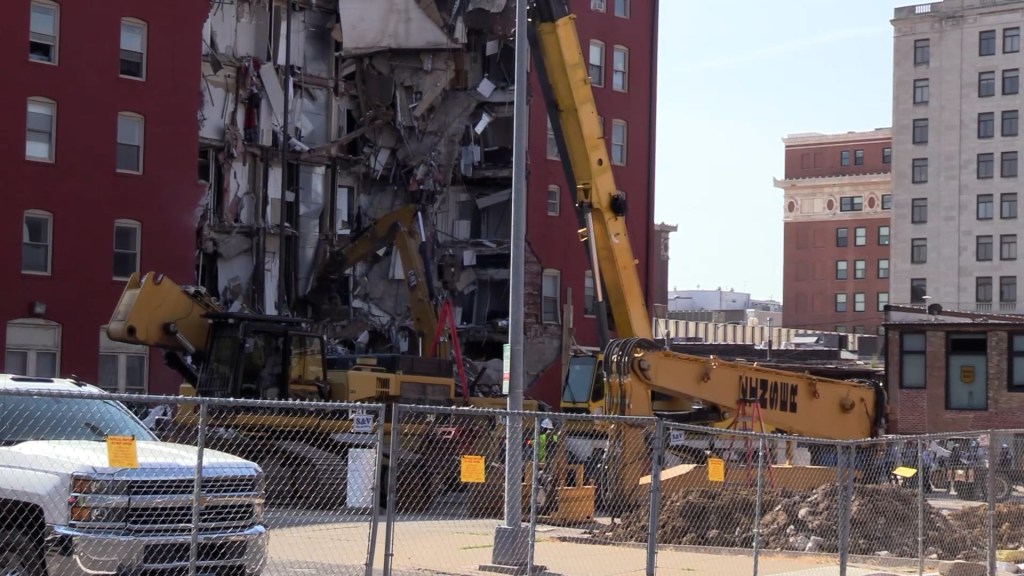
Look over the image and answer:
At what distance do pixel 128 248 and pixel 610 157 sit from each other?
20.9 metres

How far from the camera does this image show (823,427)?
29.0 meters

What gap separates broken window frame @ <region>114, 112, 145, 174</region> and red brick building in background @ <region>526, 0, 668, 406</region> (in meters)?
15.9

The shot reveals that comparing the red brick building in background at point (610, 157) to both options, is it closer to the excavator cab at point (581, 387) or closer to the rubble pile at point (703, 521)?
the excavator cab at point (581, 387)

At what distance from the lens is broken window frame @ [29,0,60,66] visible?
4034 centimetres

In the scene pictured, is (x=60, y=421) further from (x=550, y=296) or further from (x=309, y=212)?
(x=550, y=296)

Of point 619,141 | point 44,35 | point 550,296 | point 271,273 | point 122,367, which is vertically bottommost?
point 122,367

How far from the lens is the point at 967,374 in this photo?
43.6 m

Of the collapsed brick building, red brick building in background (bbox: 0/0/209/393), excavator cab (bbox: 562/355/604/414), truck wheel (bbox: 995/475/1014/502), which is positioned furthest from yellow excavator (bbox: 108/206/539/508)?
the collapsed brick building

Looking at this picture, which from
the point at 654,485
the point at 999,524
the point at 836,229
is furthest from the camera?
the point at 836,229

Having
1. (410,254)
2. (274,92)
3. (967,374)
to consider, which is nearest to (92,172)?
(274,92)

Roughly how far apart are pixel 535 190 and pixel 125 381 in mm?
18798

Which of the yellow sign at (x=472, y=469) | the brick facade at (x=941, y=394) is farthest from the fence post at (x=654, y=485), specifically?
the brick facade at (x=941, y=394)

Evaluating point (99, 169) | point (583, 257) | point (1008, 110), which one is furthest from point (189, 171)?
point (1008, 110)

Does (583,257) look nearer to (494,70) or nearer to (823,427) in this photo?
(494,70)
